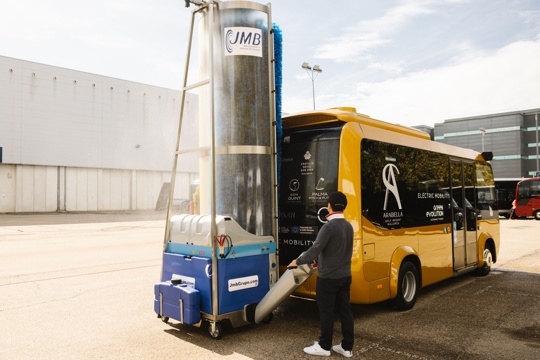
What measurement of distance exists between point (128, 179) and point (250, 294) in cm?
4178

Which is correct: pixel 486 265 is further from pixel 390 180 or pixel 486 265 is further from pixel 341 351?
pixel 341 351

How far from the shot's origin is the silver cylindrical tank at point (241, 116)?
19.6 ft

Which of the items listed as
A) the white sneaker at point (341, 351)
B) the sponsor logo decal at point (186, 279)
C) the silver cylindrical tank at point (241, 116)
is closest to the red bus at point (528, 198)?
the silver cylindrical tank at point (241, 116)

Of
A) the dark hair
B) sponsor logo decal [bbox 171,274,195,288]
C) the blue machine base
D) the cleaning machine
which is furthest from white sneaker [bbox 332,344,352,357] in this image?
sponsor logo decal [bbox 171,274,195,288]

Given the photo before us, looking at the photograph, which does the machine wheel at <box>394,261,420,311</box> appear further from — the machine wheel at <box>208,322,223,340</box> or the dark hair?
the machine wheel at <box>208,322,223,340</box>

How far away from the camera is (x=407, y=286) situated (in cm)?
709

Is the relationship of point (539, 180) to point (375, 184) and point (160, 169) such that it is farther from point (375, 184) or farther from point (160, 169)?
point (160, 169)

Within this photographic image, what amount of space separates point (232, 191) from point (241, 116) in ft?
3.25

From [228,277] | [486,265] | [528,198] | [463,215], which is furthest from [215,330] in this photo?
[528,198]

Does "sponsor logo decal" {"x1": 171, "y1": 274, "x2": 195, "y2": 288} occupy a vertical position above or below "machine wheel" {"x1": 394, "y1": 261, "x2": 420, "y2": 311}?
above

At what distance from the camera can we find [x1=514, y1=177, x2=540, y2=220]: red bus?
3094cm

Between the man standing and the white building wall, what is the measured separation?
31.1 meters

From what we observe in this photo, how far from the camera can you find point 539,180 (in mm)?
31031

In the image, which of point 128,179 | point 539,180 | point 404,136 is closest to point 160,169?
point 128,179
